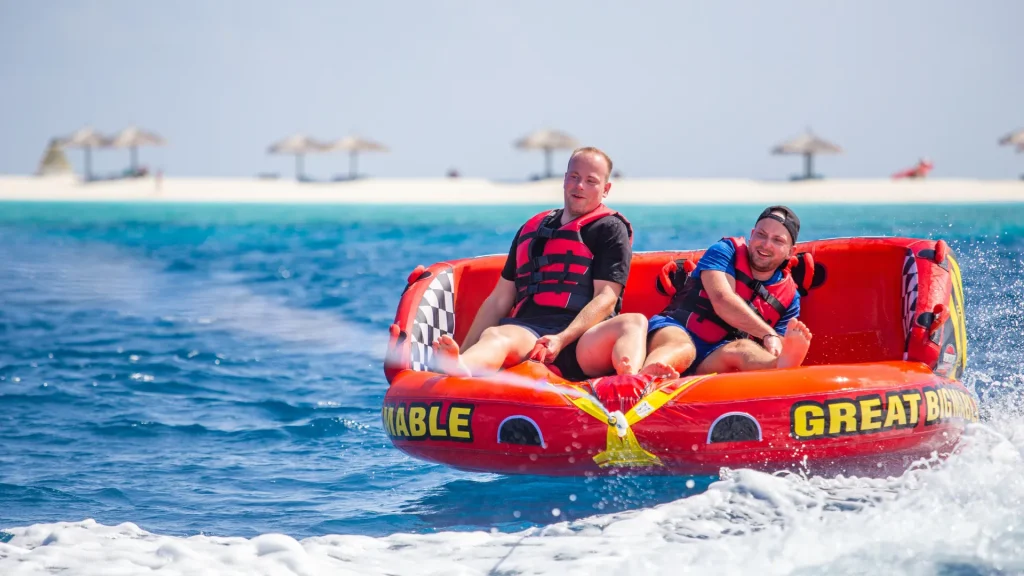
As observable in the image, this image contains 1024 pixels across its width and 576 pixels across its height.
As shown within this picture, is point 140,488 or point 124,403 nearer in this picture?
point 140,488

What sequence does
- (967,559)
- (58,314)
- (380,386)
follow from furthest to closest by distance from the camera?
(58,314) → (380,386) → (967,559)

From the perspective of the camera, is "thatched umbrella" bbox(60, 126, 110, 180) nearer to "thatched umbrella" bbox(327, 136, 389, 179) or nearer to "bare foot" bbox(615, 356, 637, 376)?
"thatched umbrella" bbox(327, 136, 389, 179)

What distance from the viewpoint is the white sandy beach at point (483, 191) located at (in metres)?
41.6

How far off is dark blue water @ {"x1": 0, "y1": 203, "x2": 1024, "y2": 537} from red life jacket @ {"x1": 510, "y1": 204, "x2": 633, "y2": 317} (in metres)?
0.76

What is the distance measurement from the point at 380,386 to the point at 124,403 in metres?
1.52

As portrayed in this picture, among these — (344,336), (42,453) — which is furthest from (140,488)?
(344,336)

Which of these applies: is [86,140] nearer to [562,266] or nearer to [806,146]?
[806,146]

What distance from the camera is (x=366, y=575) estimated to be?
10.5ft

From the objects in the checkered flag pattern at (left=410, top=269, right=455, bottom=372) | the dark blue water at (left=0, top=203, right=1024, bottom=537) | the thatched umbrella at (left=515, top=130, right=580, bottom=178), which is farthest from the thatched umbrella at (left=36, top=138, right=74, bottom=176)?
the checkered flag pattern at (left=410, top=269, right=455, bottom=372)

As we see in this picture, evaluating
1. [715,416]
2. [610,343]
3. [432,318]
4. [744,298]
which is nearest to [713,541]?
[715,416]

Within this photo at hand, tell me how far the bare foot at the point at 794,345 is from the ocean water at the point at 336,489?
48 centimetres

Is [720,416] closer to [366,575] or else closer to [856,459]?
[856,459]

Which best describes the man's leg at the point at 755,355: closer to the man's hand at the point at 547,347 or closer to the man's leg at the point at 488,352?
the man's hand at the point at 547,347

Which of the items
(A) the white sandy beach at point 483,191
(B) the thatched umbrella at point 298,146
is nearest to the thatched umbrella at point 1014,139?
(A) the white sandy beach at point 483,191
